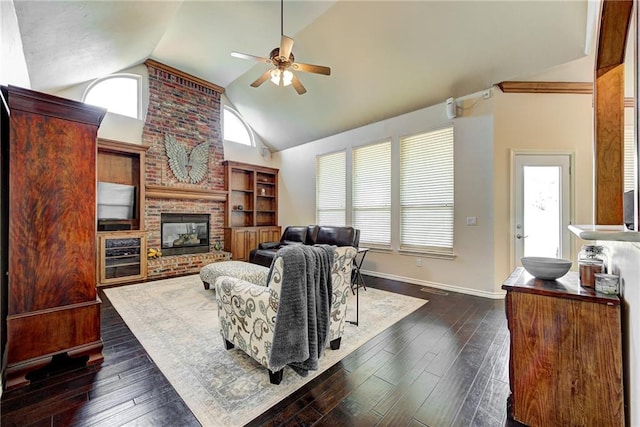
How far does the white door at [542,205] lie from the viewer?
12.7 ft

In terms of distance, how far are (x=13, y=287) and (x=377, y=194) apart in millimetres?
4853

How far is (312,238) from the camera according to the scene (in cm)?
543

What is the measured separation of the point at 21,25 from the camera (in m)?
2.32

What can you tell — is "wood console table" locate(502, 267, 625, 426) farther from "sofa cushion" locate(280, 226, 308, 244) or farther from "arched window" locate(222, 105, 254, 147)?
"arched window" locate(222, 105, 254, 147)

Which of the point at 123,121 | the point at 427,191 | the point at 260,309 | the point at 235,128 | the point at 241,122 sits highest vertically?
the point at 241,122

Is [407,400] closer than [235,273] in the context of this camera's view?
Yes

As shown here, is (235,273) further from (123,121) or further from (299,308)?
(123,121)

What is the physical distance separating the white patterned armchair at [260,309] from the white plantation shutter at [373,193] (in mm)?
3019

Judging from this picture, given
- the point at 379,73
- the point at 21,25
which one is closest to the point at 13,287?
the point at 21,25

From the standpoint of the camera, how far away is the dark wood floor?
158cm

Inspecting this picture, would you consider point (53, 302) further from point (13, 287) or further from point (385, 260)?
point (385, 260)

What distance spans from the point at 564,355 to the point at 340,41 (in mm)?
4566

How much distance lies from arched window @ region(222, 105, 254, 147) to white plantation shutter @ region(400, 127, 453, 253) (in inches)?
163

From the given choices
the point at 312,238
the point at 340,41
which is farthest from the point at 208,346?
the point at 340,41
